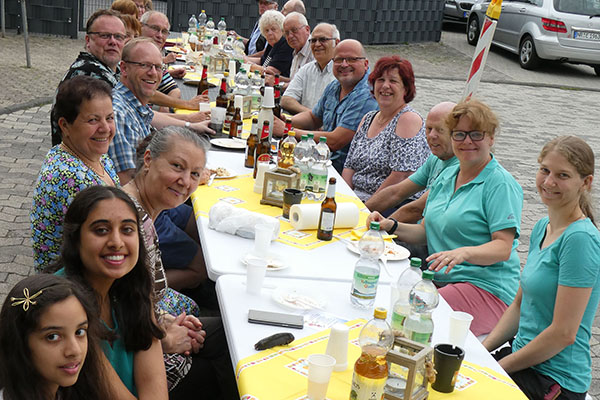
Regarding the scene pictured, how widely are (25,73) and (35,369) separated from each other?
9608 mm

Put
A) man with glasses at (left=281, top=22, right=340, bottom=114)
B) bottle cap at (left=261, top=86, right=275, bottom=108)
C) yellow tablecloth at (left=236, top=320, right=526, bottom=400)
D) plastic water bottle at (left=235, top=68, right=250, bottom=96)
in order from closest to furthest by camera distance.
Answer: yellow tablecloth at (left=236, top=320, right=526, bottom=400), bottle cap at (left=261, top=86, right=275, bottom=108), plastic water bottle at (left=235, top=68, right=250, bottom=96), man with glasses at (left=281, top=22, right=340, bottom=114)

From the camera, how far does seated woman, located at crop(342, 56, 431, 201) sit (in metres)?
4.83

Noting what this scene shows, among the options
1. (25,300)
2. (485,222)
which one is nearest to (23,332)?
(25,300)

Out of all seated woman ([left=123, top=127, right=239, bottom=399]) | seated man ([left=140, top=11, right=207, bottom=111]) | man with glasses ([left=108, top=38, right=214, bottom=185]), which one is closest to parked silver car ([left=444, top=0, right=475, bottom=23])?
seated man ([left=140, top=11, right=207, bottom=111])

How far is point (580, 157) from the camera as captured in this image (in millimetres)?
3043

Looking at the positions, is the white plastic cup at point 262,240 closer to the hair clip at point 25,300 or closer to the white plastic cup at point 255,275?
the white plastic cup at point 255,275

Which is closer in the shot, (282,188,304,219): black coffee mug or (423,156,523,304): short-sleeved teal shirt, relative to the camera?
(423,156,523,304): short-sleeved teal shirt

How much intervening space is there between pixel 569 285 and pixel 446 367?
90 centimetres

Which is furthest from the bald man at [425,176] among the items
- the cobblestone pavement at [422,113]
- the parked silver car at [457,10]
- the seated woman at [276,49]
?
the parked silver car at [457,10]

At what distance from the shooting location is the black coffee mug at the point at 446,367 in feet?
7.47

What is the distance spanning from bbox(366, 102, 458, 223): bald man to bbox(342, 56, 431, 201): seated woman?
20 centimetres

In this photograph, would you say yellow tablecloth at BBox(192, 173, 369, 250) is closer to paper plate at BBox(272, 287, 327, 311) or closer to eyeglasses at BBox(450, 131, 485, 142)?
paper plate at BBox(272, 287, 327, 311)

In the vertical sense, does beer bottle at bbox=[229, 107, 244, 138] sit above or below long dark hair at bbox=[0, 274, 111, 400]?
below

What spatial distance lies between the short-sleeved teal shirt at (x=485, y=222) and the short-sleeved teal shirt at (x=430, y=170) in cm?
47
